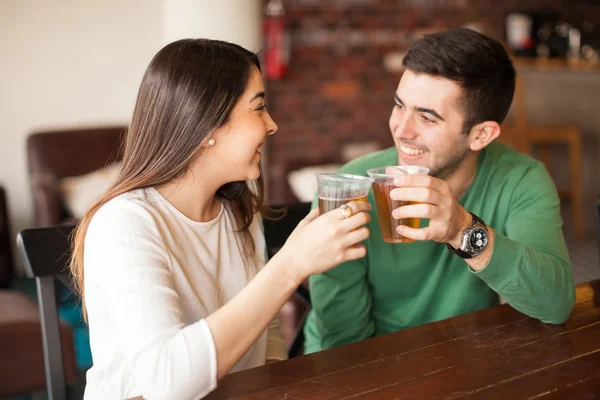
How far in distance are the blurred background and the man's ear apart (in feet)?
5.69

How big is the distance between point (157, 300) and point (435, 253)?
2.83 ft

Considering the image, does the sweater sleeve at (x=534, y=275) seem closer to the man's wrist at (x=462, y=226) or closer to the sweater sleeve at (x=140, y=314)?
the man's wrist at (x=462, y=226)

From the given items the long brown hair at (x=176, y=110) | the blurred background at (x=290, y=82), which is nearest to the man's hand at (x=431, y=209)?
the long brown hair at (x=176, y=110)

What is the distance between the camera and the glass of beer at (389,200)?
139 cm

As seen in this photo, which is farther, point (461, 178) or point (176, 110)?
point (461, 178)

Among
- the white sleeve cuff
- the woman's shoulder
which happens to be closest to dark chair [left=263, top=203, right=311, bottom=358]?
the woman's shoulder

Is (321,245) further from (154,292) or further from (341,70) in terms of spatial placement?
(341,70)

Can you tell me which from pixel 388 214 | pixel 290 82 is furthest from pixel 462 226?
pixel 290 82

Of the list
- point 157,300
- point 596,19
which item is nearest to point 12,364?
point 157,300

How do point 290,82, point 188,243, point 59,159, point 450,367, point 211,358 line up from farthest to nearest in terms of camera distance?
point 290,82, point 59,159, point 188,243, point 450,367, point 211,358

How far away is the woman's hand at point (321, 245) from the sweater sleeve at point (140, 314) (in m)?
0.19

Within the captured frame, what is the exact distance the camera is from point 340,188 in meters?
1.29

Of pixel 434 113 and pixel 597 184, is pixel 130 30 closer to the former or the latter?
pixel 434 113

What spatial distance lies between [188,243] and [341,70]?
4.02m
